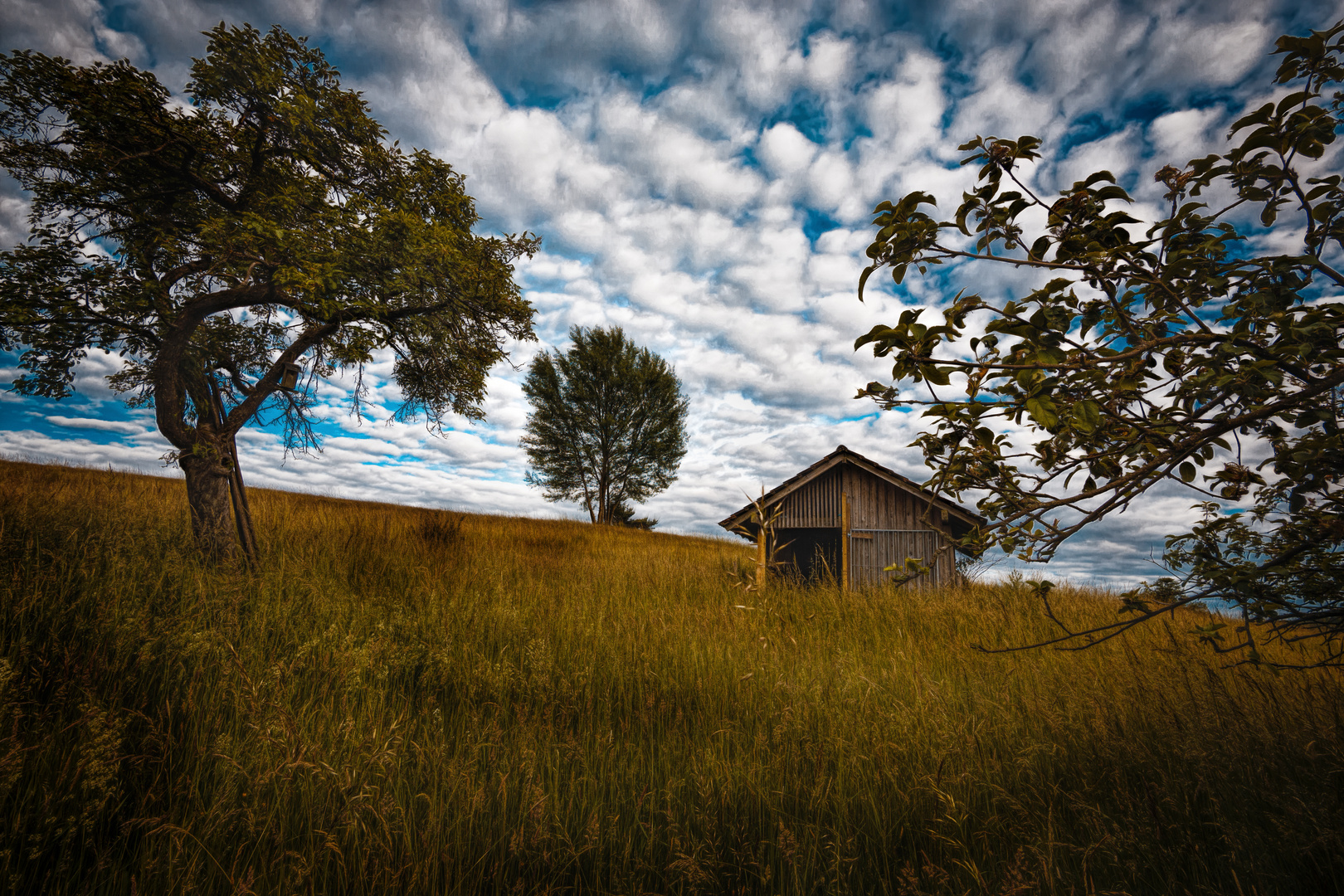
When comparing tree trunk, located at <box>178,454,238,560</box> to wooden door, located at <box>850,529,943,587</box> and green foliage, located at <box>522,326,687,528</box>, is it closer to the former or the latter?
wooden door, located at <box>850,529,943,587</box>

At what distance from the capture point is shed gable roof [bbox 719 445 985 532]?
1154 cm

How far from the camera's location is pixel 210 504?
7.16 metres

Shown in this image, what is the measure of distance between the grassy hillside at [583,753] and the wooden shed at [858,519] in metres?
5.37

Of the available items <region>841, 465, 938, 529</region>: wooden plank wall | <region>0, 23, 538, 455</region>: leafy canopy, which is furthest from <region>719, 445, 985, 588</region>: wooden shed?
<region>0, 23, 538, 455</region>: leafy canopy

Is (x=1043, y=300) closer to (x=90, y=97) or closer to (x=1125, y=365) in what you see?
(x=1125, y=365)

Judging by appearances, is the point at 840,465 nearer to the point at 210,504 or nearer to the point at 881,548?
the point at 881,548

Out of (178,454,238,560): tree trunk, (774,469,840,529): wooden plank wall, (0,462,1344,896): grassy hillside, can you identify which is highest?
(774,469,840,529): wooden plank wall

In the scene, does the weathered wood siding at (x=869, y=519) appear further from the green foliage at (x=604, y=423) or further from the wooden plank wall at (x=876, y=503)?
the green foliage at (x=604, y=423)

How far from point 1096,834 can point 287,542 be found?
10.3 metres

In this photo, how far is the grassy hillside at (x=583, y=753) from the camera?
7.41 feet

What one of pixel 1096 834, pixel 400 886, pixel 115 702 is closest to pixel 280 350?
pixel 115 702

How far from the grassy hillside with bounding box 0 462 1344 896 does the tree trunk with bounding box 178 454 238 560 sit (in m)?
0.68

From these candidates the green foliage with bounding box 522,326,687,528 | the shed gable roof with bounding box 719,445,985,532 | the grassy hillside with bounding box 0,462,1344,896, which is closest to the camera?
the grassy hillside with bounding box 0,462,1344,896

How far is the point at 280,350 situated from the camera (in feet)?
29.6
